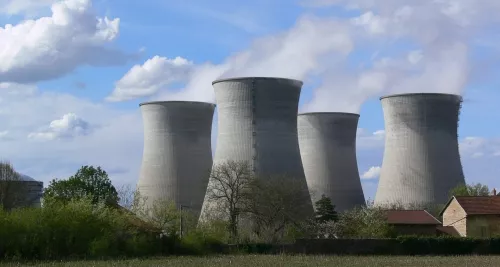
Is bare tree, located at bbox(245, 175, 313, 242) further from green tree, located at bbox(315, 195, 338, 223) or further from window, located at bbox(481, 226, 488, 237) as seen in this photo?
window, located at bbox(481, 226, 488, 237)

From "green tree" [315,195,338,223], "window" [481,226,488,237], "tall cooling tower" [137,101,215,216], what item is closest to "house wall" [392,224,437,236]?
"window" [481,226,488,237]

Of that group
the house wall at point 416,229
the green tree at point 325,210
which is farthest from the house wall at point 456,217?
the green tree at point 325,210

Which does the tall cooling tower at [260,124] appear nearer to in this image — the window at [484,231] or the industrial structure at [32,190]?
the window at [484,231]

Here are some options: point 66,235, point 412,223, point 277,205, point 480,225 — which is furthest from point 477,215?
point 66,235

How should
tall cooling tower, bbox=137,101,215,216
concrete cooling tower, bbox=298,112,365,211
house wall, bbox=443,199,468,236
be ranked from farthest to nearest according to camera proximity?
concrete cooling tower, bbox=298,112,365,211, tall cooling tower, bbox=137,101,215,216, house wall, bbox=443,199,468,236

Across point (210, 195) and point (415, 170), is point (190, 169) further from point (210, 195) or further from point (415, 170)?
point (415, 170)
